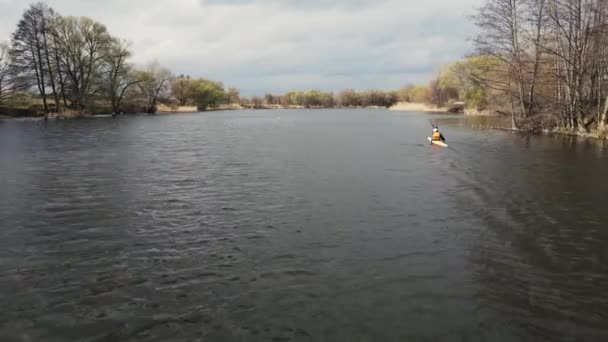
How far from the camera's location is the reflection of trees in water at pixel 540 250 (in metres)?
7.01

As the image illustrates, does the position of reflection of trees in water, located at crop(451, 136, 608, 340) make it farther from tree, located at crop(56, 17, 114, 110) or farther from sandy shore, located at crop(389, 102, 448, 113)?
sandy shore, located at crop(389, 102, 448, 113)

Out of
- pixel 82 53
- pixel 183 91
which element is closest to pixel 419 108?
pixel 183 91

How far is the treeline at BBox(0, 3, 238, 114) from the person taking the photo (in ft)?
225

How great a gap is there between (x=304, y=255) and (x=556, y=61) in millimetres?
38140

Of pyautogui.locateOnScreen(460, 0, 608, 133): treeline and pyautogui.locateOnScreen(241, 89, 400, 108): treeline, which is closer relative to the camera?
pyautogui.locateOnScreen(460, 0, 608, 133): treeline

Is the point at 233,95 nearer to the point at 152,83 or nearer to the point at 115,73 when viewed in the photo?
the point at 152,83

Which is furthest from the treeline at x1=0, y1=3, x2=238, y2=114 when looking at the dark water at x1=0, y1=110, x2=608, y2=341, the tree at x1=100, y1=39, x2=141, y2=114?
the dark water at x1=0, y1=110, x2=608, y2=341

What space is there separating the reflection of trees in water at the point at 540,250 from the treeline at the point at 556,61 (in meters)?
18.6

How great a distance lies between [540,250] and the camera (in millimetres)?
9961

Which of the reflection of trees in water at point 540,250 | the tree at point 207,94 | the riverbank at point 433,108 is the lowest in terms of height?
the reflection of trees in water at point 540,250

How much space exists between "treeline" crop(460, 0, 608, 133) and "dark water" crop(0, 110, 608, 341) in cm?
1860

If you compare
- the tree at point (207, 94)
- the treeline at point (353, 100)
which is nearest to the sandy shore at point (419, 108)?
the treeline at point (353, 100)

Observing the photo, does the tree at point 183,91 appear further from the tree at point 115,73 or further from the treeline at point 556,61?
the treeline at point 556,61

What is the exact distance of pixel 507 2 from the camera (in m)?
40.0
